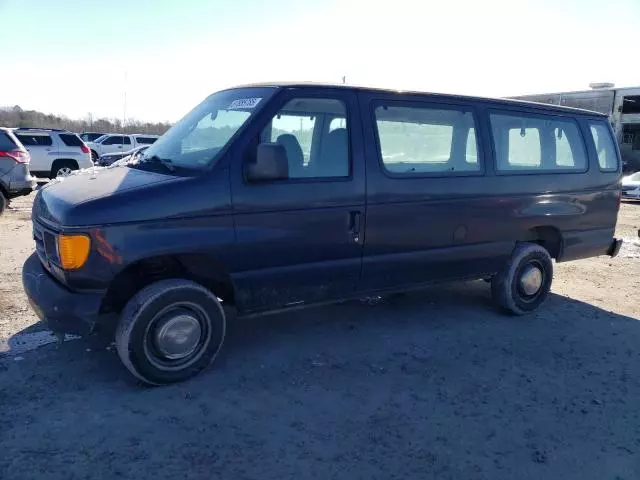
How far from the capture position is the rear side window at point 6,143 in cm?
1061

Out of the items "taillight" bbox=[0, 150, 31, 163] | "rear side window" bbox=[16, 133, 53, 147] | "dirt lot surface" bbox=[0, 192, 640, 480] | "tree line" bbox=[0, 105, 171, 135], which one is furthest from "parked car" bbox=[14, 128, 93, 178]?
"tree line" bbox=[0, 105, 171, 135]

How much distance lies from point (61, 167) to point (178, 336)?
16571 millimetres

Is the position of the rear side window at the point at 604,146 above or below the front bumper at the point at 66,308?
above

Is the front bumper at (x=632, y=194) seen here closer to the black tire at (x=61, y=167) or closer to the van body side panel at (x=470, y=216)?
the van body side panel at (x=470, y=216)

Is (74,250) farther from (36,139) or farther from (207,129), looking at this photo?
(36,139)

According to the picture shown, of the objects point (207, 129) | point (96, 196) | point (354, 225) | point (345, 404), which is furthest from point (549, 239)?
point (96, 196)

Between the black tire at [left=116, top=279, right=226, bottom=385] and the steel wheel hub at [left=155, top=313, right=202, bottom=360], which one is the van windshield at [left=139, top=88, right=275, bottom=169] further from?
the steel wheel hub at [left=155, top=313, right=202, bottom=360]

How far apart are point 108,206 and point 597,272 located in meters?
6.77

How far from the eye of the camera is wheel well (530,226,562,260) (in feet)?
18.8

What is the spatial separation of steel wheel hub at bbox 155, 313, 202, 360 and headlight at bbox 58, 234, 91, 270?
2.24 ft

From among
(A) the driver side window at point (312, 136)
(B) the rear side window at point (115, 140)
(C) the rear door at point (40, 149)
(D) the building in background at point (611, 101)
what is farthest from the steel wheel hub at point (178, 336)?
(D) the building in background at point (611, 101)

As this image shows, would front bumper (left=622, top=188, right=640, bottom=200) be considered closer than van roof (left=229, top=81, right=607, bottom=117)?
No

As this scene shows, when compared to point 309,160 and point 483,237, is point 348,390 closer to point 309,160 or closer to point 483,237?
point 309,160

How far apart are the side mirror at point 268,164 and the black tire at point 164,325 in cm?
89
